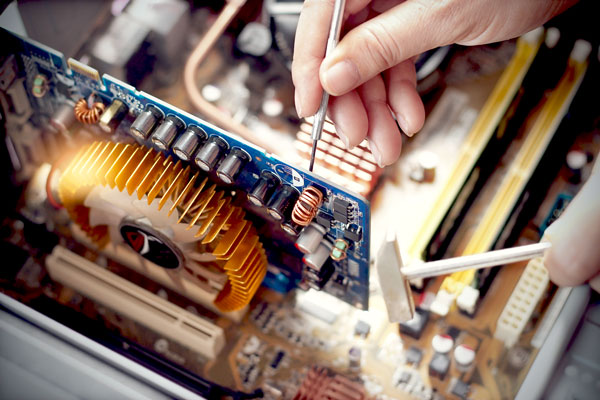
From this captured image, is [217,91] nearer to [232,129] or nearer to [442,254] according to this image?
[232,129]

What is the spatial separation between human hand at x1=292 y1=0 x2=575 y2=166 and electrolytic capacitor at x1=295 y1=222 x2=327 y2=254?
0.31 metres

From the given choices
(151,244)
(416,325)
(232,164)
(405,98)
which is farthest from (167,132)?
(416,325)

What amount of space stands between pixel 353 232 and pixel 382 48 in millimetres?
598

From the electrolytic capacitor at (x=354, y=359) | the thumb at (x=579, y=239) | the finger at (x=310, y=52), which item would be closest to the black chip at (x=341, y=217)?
the finger at (x=310, y=52)

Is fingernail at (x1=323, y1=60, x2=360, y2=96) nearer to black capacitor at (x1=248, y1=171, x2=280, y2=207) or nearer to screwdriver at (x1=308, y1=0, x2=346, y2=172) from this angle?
screwdriver at (x1=308, y1=0, x2=346, y2=172)

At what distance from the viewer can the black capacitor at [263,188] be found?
2475 mm

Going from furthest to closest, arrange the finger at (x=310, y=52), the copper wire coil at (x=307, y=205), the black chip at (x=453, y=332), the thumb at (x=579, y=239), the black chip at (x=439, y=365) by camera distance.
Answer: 1. the black chip at (x=453, y=332)
2. the black chip at (x=439, y=365)
3. the finger at (x=310, y=52)
4. the copper wire coil at (x=307, y=205)
5. the thumb at (x=579, y=239)

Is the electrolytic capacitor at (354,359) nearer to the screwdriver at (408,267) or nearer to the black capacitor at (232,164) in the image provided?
the screwdriver at (408,267)

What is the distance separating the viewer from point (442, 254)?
3186mm

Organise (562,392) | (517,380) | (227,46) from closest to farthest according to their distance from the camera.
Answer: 1. (562,392)
2. (517,380)
3. (227,46)

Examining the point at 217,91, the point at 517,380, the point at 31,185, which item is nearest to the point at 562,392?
the point at 517,380

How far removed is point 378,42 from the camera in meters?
2.41

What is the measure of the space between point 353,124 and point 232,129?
0.81 metres

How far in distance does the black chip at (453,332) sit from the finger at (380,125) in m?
0.80
